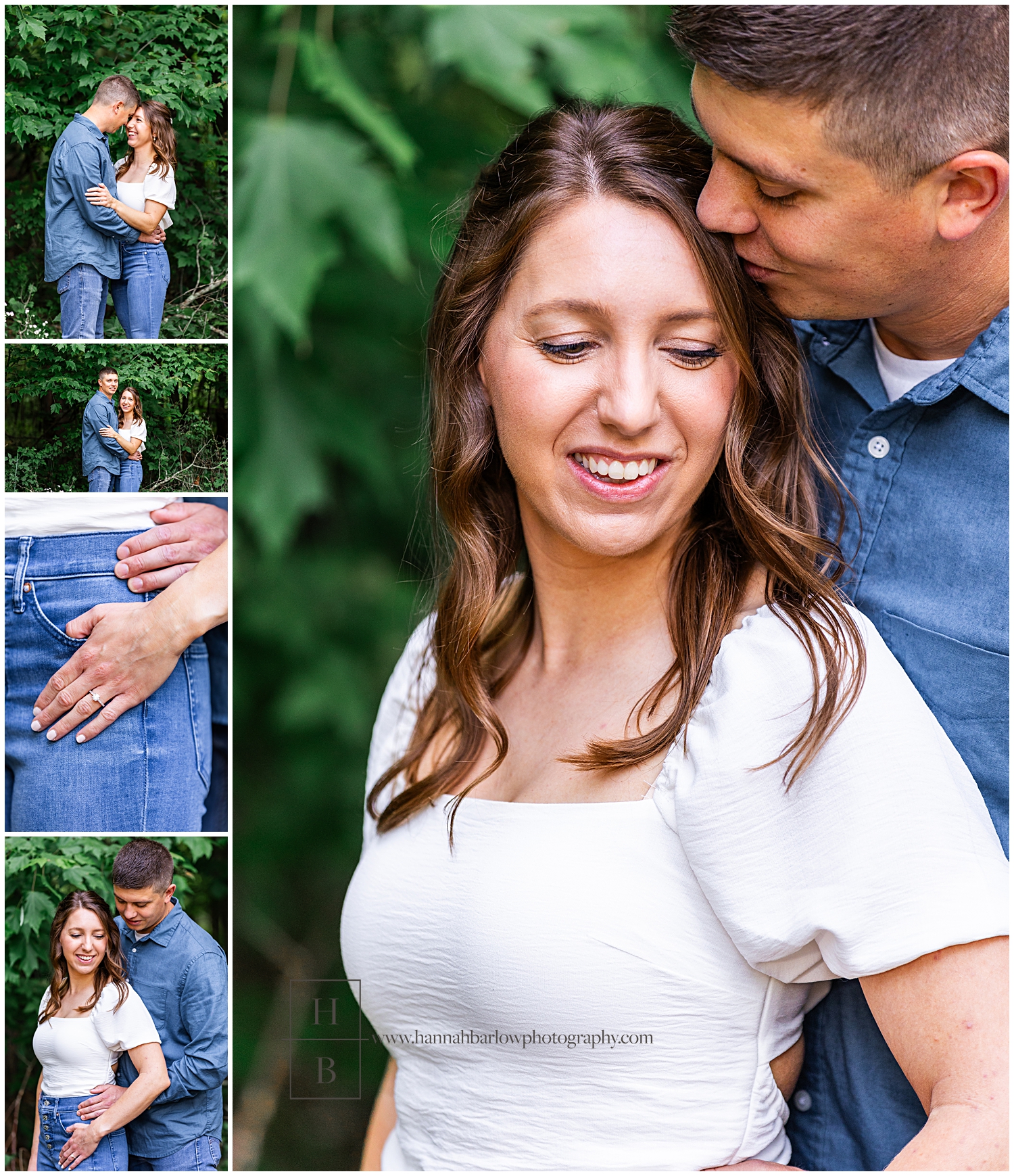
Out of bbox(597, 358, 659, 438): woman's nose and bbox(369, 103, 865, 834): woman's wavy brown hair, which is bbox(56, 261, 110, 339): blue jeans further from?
bbox(597, 358, 659, 438): woman's nose

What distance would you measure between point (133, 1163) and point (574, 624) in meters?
0.78

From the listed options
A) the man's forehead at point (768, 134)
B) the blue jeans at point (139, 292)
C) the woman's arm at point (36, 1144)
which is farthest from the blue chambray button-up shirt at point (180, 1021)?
the man's forehead at point (768, 134)

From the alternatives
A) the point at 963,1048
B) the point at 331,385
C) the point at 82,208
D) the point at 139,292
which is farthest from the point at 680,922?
the point at 331,385

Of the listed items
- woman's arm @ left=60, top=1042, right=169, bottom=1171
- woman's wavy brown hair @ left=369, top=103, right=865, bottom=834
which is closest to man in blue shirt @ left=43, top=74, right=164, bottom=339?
woman's wavy brown hair @ left=369, top=103, right=865, bottom=834

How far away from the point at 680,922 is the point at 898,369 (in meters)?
0.63

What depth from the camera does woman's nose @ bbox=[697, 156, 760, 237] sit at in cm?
107

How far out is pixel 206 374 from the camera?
120 centimetres

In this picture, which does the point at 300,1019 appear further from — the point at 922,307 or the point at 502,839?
the point at 922,307

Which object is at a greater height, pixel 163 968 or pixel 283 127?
pixel 283 127

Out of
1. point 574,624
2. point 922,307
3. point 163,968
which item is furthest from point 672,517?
point 163,968

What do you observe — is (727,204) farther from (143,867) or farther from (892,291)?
(143,867)

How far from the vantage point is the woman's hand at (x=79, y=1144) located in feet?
3.87

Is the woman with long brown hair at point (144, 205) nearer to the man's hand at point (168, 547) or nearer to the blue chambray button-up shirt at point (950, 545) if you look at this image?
the man's hand at point (168, 547)

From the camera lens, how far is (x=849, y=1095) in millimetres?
1134
